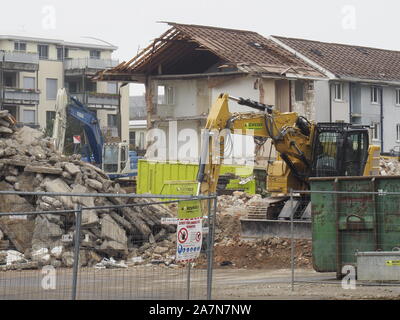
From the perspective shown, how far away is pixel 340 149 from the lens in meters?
26.2

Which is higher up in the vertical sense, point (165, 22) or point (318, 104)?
point (165, 22)

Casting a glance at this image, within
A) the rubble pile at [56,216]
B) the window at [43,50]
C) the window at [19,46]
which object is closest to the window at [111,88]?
the window at [43,50]

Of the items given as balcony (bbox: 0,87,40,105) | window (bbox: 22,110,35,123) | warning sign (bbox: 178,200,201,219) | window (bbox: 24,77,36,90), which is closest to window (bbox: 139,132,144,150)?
window (bbox: 22,110,35,123)

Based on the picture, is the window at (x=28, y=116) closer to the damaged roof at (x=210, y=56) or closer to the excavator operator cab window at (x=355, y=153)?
the damaged roof at (x=210, y=56)

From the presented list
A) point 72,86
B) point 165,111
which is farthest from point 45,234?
point 72,86

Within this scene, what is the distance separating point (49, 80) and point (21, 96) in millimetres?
7223

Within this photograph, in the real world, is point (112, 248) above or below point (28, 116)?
below

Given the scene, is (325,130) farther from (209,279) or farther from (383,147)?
(383,147)

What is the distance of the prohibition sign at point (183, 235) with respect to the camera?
12.5 m

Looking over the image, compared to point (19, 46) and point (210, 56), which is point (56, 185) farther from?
point (19, 46)

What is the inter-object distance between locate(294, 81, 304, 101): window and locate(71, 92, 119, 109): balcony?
32013mm

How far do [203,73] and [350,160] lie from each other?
31848 millimetres
